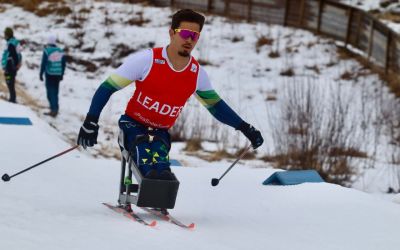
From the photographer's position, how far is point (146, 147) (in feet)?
13.5

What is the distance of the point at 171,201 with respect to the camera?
4.05 meters

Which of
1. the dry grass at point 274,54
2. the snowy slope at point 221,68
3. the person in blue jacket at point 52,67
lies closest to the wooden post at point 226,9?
the snowy slope at point 221,68

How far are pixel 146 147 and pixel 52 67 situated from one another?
707 cm

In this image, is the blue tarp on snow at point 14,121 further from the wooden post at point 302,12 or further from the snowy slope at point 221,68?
the wooden post at point 302,12

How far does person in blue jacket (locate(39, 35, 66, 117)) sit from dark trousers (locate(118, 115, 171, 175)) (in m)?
6.75

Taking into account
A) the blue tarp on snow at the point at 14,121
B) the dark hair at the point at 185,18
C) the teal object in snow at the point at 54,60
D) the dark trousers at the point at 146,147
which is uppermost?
the dark hair at the point at 185,18

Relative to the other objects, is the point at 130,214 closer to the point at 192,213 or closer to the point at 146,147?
the point at 146,147

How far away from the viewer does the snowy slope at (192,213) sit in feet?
11.3

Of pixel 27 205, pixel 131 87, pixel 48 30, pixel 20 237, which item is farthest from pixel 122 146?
pixel 48 30

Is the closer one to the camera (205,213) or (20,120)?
(205,213)

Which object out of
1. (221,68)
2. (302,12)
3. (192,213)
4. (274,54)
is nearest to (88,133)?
(192,213)

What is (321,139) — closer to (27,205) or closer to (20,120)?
(20,120)

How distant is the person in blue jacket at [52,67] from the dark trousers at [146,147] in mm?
6754

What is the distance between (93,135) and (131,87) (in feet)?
35.4
